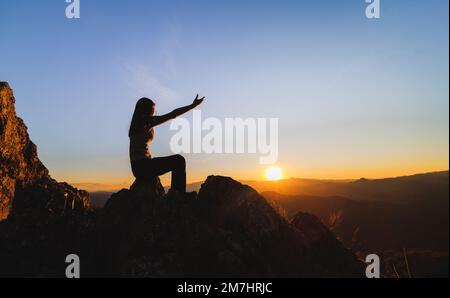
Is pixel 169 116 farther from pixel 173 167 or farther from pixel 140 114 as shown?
pixel 173 167

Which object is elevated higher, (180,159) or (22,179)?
(180,159)

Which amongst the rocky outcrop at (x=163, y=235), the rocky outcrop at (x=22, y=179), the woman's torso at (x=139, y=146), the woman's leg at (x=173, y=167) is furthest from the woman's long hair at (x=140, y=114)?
the rocky outcrop at (x=22, y=179)

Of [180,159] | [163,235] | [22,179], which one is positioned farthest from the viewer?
[22,179]

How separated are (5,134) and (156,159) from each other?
169 inches

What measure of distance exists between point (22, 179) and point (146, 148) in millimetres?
3669

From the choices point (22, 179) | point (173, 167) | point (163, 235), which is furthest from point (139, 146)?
point (22, 179)

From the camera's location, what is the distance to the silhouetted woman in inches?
343

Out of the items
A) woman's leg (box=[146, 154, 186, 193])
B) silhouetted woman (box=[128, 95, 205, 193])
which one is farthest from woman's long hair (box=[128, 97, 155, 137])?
woman's leg (box=[146, 154, 186, 193])

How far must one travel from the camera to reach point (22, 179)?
10047mm

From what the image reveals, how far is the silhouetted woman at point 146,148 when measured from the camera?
8.70 m

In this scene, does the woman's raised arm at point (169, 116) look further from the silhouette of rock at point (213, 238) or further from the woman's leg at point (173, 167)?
the silhouette of rock at point (213, 238)

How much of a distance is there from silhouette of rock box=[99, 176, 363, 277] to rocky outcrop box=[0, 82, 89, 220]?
1931 millimetres
